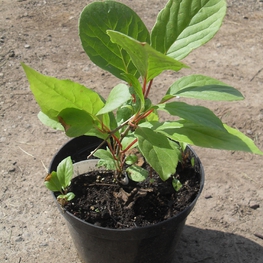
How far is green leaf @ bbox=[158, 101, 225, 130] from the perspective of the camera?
910mm

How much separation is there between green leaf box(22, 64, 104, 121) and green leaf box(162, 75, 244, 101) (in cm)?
22

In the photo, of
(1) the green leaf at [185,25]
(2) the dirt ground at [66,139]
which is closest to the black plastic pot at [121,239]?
(2) the dirt ground at [66,139]

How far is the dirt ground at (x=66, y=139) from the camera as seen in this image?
1.66 metres

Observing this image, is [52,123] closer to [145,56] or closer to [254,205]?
[145,56]

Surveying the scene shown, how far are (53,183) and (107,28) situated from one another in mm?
520

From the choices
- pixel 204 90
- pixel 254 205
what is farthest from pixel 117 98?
pixel 254 205

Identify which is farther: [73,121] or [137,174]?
[137,174]

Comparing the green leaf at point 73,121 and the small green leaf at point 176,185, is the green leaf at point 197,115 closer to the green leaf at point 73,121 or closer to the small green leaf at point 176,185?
the green leaf at point 73,121

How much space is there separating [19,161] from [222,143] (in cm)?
130

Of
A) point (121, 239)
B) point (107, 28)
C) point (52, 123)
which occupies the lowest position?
point (121, 239)

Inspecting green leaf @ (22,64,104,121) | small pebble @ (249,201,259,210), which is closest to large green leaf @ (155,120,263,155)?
green leaf @ (22,64,104,121)

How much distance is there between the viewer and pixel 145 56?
882 millimetres

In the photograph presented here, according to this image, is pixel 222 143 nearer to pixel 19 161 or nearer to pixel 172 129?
pixel 172 129

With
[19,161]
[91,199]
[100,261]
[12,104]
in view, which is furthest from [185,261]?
[12,104]
